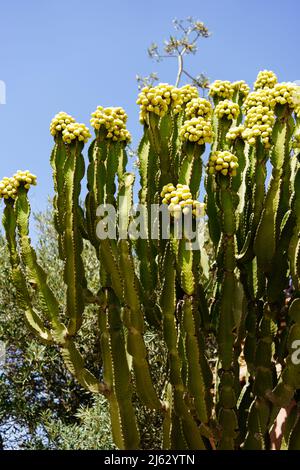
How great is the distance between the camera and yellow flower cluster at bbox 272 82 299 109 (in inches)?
158

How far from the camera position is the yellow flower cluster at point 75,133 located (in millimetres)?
4094

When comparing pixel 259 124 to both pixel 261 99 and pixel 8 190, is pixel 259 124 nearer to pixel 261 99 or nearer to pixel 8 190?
pixel 261 99

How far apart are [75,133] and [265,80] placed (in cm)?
169

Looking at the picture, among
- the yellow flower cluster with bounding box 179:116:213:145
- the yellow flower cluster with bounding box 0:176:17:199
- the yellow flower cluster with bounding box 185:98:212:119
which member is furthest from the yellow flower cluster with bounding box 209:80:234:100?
the yellow flower cluster with bounding box 0:176:17:199

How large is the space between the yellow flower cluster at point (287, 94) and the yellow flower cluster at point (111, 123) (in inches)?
38.3

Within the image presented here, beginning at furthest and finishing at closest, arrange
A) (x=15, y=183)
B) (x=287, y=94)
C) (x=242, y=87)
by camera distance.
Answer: (x=242, y=87)
(x=15, y=183)
(x=287, y=94)

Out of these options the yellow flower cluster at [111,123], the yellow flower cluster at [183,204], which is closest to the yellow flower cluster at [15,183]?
the yellow flower cluster at [111,123]

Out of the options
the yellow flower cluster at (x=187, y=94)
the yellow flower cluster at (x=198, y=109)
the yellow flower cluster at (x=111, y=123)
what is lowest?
the yellow flower cluster at (x=111, y=123)

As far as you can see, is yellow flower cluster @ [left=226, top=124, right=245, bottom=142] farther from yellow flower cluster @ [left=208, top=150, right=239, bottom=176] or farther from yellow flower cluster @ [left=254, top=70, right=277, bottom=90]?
yellow flower cluster @ [left=254, top=70, right=277, bottom=90]

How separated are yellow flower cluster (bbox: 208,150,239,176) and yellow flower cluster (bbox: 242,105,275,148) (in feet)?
0.78

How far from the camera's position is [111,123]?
13.9ft

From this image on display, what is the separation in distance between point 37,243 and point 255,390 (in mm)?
4453

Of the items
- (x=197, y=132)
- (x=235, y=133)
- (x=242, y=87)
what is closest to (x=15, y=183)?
(x=197, y=132)

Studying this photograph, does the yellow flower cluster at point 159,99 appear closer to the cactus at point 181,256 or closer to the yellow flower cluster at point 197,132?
the cactus at point 181,256
